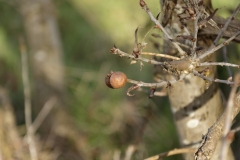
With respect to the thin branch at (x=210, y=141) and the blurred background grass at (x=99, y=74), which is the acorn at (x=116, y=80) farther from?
the blurred background grass at (x=99, y=74)

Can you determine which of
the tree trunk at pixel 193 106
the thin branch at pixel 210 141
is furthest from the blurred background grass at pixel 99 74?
the thin branch at pixel 210 141

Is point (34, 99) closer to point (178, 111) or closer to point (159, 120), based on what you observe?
point (159, 120)

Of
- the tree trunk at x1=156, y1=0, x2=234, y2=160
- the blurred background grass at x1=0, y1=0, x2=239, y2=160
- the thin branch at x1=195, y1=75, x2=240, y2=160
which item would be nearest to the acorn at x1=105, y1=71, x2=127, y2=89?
the thin branch at x1=195, y1=75, x2=240, y2=160

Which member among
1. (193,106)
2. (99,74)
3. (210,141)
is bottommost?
(210,141)

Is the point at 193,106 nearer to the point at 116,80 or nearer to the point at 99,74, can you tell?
the point at 116,80

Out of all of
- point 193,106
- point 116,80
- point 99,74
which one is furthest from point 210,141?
point 99,74

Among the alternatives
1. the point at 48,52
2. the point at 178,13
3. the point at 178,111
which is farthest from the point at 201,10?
the point at 48,52

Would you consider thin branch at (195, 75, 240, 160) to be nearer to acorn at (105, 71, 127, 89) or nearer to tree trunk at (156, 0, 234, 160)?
acorn at (105, 71, 127, 89)
